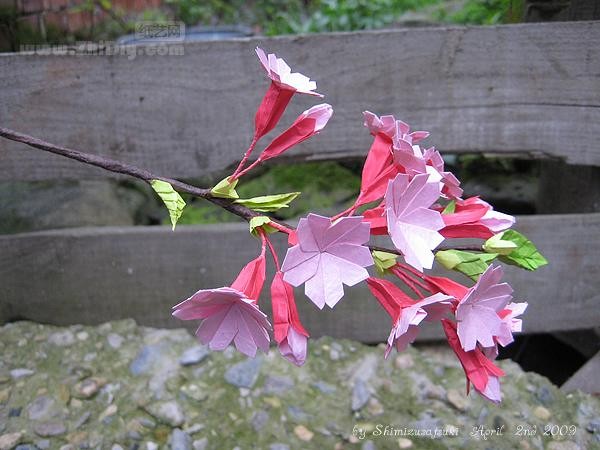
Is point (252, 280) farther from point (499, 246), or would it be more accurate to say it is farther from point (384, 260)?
point (499, 246)

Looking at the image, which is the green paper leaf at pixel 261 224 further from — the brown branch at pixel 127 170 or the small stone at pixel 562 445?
the small stone at pixel 562 445

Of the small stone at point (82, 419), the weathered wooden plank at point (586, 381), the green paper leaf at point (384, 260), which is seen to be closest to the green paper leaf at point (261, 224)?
the green paper leaf at point (384, 260)

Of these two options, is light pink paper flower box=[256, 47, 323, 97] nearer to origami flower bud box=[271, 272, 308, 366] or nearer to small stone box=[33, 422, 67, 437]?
origami flower bud box=[271, 272, 308, 366]

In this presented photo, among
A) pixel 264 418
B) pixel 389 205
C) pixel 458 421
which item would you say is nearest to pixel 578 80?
pixel 458 421

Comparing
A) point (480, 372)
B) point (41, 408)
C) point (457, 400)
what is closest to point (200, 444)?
point (41, 408)

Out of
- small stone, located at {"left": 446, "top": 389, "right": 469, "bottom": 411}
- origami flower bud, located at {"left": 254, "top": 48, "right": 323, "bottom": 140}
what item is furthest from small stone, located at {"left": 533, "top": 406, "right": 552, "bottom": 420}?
origami flower bud, located at {"left": 254, "top": 48, "right": 323, "bottom": 140}
